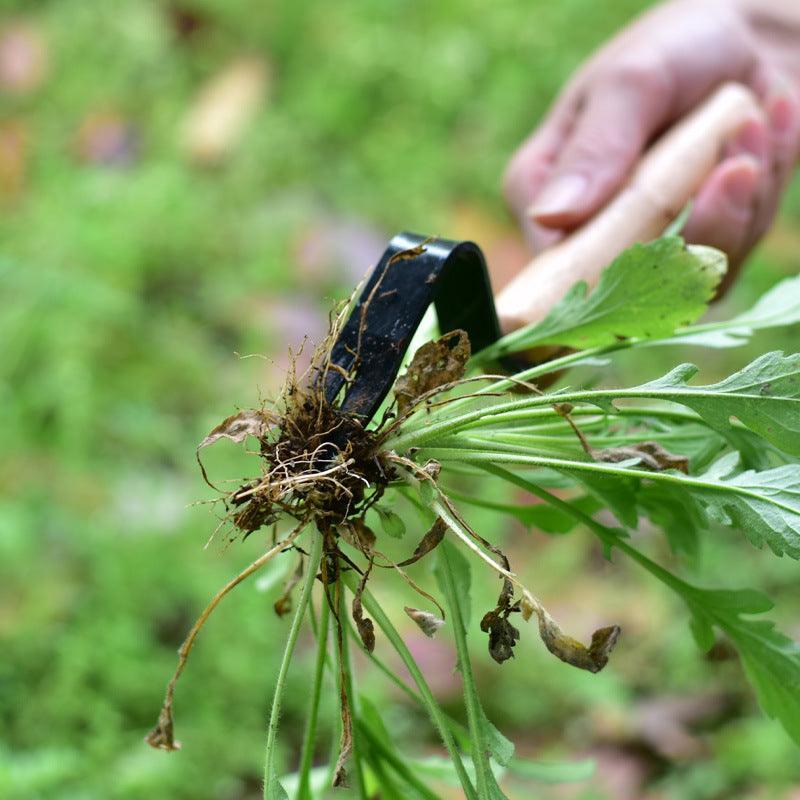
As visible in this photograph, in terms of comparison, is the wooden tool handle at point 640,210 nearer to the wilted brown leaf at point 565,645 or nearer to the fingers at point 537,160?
the fingers at point 537,160

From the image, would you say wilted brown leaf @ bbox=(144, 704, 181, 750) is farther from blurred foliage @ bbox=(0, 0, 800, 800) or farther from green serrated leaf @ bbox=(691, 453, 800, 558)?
blurred foliage @ bbox=(0, 0, 800, 800)

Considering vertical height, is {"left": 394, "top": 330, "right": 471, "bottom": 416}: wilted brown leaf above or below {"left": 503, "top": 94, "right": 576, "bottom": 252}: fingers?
below

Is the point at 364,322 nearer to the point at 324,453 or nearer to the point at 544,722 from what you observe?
the point at 324,453

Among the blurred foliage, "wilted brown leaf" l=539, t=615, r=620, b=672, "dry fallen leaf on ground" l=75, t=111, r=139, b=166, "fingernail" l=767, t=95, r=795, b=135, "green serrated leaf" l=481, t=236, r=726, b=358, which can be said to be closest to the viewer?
"wilted brown leaf" l=539, t=615, r=620, b=672

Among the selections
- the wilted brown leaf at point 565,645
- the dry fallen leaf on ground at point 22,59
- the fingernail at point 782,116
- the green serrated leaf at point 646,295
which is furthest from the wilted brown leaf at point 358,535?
the dry fallen leaf on ground at point 22,59

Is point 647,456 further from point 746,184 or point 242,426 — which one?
point 746,184

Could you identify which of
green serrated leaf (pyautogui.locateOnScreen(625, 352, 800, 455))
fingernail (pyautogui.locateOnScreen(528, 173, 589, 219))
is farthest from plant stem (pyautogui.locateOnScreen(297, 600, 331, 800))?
fingernail (pyautogui.locateOnScreen(528, 173, 589, 219))
